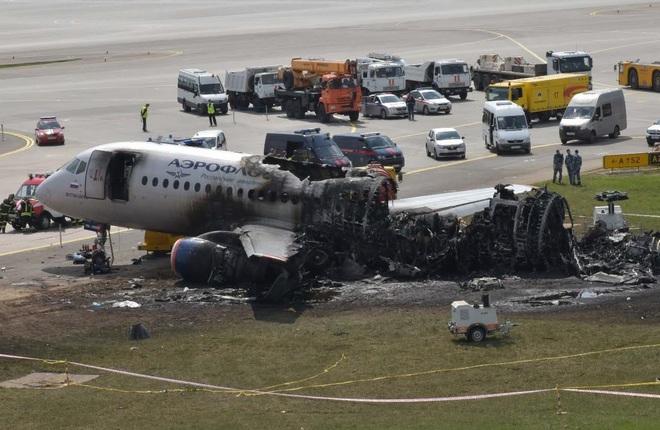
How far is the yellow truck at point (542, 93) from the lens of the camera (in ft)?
287

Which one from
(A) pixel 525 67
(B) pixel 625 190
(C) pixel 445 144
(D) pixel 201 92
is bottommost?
(B) pixel 625 190

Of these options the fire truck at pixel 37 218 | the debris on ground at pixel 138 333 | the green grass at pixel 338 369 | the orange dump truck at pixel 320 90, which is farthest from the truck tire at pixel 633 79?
the debris on ground at pixel 138 333

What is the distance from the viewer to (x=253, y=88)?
324 feet

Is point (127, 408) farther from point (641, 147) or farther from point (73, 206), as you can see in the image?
point (641, 147)

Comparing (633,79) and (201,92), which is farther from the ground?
(201,92)

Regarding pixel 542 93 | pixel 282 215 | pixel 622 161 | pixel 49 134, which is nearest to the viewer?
pixel 282 215

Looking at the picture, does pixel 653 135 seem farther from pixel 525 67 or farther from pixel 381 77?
pixel 381 77

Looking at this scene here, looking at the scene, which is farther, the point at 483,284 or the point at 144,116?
the point at 144,116

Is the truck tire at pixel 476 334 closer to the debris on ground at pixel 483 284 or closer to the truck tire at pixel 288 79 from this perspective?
the debris on ground at pixel 483 284

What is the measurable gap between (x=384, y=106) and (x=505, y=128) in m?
17.1

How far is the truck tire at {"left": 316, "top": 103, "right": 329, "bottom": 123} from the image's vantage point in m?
91.8

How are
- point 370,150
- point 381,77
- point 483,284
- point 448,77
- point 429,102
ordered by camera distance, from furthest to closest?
point 381,77 < point 448,77 < point 429,102 < point 370,150 < point 483,284

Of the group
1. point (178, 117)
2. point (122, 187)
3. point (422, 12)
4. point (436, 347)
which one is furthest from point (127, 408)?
point (422, 12)

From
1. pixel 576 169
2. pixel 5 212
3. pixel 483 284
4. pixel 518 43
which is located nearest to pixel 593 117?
pixel 576 169
